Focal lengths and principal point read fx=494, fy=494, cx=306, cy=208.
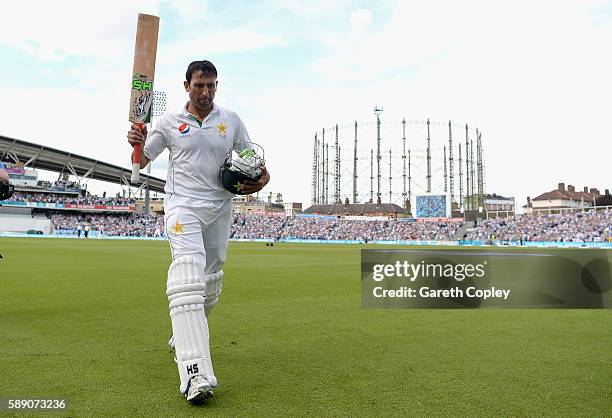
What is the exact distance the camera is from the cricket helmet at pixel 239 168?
14.4 feet

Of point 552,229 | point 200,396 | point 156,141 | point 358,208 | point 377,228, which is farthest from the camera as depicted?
point 358,208

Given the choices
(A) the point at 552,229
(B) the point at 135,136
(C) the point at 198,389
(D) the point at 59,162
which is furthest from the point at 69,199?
(C) the point at 198,389

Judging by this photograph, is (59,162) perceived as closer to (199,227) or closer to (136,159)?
(136,159)

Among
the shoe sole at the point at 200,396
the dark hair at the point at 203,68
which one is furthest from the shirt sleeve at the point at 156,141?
the shoe sole at the point at 200,396

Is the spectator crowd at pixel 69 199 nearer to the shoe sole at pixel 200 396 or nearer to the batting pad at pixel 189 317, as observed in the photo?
the batting pad at pixel 189 317

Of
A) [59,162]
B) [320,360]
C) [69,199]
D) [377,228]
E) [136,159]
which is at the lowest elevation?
[320,360]

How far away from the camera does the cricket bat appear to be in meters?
4.92

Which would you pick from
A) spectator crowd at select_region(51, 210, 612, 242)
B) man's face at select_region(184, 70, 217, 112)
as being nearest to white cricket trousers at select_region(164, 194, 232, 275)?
man's face at select_region(184, 70, 217, 112)

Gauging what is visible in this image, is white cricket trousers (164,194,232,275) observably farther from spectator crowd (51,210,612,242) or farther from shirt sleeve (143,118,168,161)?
spectator crowd (51,210,612,242)

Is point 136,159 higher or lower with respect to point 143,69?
lower

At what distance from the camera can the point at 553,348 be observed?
5547 millimetres

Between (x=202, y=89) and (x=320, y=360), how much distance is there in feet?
9.45

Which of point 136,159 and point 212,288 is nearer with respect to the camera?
point 136,159

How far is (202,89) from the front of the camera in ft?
15.0
